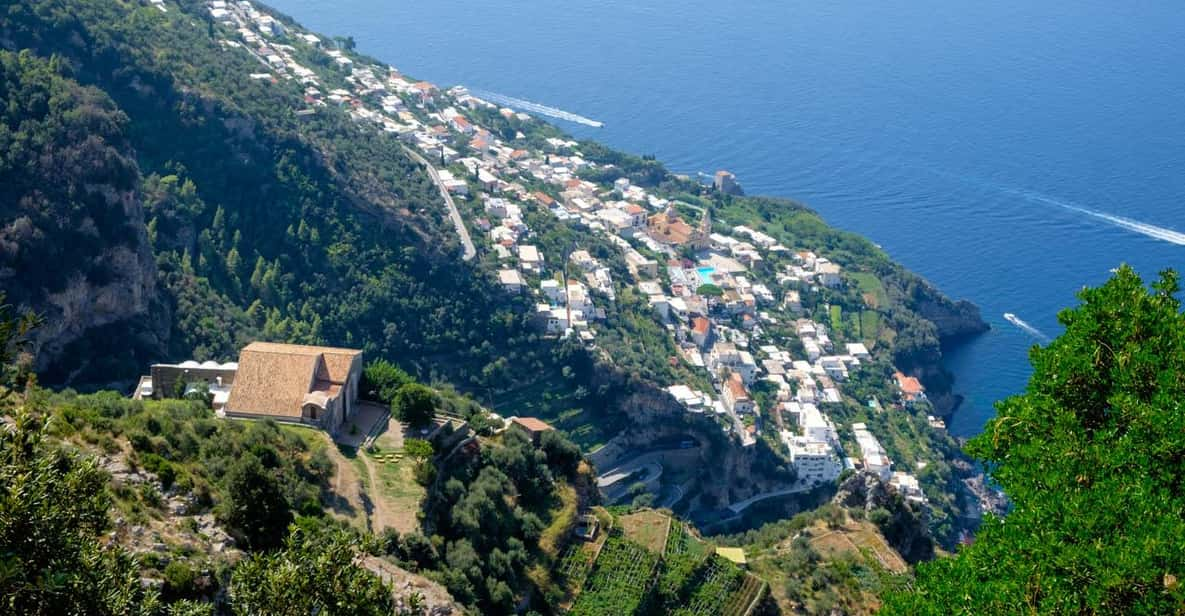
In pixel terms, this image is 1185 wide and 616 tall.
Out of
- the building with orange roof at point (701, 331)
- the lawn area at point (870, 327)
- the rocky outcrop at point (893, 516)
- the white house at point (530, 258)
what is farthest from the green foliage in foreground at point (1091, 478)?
the lawn area at point (870, 327)

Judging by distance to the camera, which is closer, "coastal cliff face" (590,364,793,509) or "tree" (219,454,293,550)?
"tree" (219,454,293,550)

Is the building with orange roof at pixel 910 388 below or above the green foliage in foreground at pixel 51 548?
below

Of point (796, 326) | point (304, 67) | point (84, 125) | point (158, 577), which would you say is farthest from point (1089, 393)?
point (304, 67)

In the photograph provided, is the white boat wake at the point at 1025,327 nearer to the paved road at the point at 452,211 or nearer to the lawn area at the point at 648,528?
the paved road at the point at 452,211

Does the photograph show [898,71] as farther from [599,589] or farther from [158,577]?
[158,577]

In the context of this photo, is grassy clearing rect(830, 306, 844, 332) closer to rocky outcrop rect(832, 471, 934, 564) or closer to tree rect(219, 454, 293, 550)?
rocky outcrop rect(832, 471, 934, 564)

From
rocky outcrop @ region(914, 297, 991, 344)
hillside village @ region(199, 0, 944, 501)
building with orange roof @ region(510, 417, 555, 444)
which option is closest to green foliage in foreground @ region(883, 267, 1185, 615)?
building with orange roof @ region(510, 417, 555, 444)

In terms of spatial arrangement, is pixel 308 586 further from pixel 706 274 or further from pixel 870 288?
pixel 870 288
